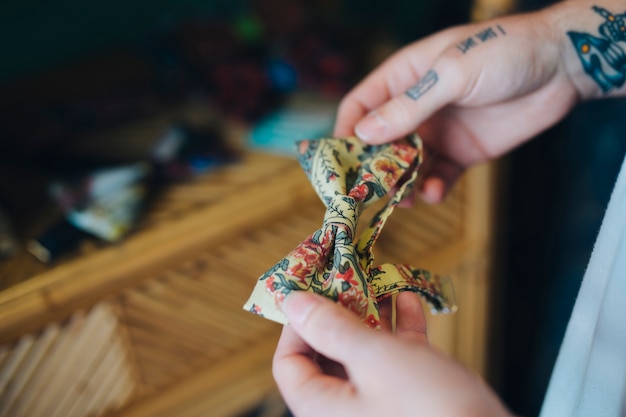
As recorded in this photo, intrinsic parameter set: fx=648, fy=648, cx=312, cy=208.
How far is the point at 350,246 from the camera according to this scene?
49 centimetres

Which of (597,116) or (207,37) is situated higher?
(207,37)

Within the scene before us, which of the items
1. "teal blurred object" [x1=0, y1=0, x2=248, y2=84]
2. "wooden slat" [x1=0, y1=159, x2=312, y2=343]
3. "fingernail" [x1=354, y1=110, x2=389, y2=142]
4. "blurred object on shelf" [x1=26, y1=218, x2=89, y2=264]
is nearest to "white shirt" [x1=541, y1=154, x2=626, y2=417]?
"fingernail" [x1=354, y1=110, x2=389, y2=142]

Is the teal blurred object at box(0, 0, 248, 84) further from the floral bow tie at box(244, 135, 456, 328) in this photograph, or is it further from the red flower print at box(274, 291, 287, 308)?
the red flower print at box(274, 291, 287, 308)

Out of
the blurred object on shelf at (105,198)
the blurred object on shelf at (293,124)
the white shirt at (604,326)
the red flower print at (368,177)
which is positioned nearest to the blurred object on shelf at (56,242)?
the blurred object on shelf at (105,198)

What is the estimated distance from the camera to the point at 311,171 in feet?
1.97

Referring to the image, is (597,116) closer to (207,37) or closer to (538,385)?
(538,385)

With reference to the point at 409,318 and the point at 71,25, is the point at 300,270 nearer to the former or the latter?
the point at 409,318

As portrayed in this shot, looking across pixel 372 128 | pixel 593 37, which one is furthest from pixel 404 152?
pixel 593 37

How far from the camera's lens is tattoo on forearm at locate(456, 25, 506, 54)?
667 millimetres

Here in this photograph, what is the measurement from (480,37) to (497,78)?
0.05 m

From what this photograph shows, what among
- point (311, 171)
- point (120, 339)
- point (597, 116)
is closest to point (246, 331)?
point (120, 339)

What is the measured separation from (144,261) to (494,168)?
0.58 m

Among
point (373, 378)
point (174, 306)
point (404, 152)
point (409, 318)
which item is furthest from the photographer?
point (174, 306)

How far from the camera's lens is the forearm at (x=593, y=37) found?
2.18 ft
